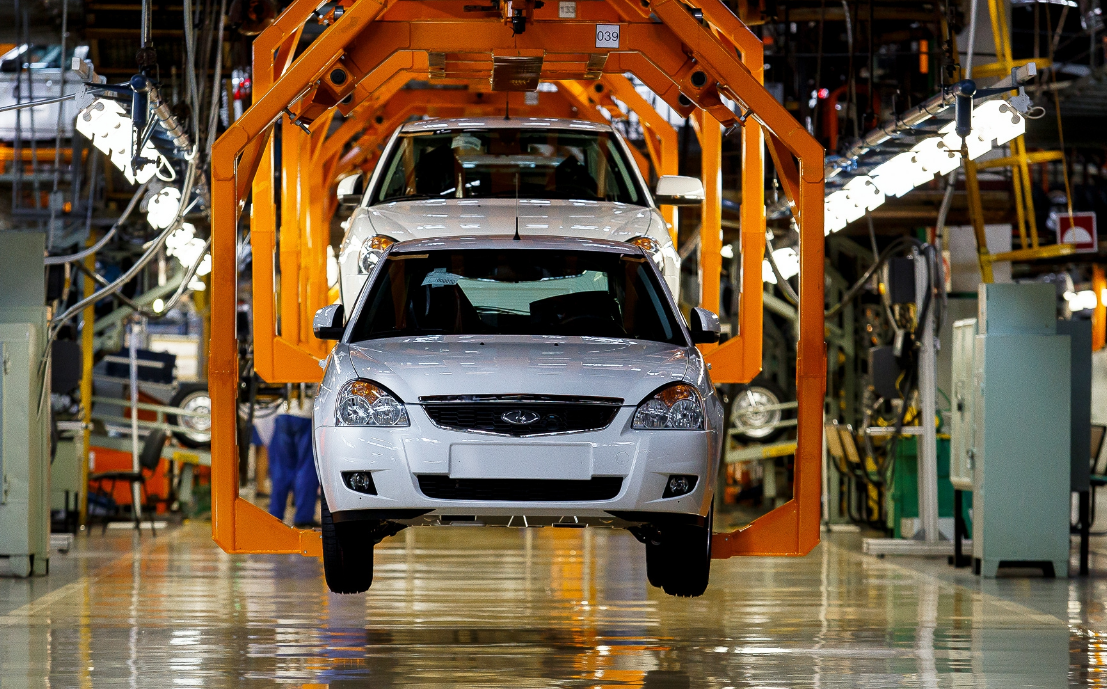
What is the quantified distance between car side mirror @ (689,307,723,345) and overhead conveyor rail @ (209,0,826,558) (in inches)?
17.5

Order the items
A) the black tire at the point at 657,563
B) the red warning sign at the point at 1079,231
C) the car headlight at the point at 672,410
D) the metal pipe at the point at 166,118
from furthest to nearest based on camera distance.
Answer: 1. the red warning sign at the point at 1079,231
2. the metal pipe at the point at 166,118
3. the black tire at the point at 657,563
4. the car headlight at the point at 672,410

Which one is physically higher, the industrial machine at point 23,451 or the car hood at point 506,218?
the car hood at point 506,218

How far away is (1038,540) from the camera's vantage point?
35.2ft

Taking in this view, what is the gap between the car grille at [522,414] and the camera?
600 cm

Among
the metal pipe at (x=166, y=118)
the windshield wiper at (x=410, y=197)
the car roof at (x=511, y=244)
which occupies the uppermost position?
the metal pipe at (x=166, y=118)

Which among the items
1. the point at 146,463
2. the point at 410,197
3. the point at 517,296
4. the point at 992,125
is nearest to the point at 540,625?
the point at 517,296

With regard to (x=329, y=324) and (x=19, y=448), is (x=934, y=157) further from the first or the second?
(x=19, y=448)

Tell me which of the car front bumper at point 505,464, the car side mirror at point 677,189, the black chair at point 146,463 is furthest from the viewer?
→ the black chair at point 146,463

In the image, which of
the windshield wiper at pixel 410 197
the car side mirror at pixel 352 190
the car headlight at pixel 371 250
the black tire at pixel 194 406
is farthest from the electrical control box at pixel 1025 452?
the black tire at pixel 194 406

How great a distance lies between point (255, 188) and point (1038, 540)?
6.15m

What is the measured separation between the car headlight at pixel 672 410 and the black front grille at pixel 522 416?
Result: 5.0 inches

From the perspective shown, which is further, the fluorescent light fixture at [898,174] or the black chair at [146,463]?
the black chair at [146,463]

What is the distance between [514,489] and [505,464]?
0.37ft

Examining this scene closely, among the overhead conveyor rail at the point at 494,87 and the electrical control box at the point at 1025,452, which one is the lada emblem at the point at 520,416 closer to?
the overhead conveyor rail at the point at 494,87
